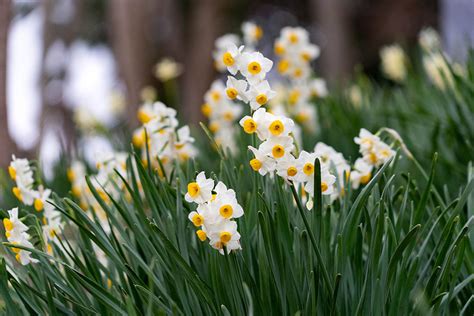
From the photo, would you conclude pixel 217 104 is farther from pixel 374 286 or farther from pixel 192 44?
pixel 192 44

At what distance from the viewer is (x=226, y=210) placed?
1385 mm

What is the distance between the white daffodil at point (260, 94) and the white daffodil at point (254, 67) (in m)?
0.01

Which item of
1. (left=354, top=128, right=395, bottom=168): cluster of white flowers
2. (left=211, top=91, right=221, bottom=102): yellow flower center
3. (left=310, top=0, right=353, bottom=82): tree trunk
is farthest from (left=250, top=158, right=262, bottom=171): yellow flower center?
(left=310, top=0, right=353, bottom=82): tree trunk

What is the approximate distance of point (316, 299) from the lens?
1463 millimetres

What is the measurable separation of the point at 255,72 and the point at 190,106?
26.8ft

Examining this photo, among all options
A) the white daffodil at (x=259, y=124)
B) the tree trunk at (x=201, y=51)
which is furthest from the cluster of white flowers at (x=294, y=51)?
the tree trunk at (x=201, y=51)

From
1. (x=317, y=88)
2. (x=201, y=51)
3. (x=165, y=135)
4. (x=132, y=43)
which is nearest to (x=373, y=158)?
(x=165, y=135)

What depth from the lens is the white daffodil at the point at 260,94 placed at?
1.53 meters

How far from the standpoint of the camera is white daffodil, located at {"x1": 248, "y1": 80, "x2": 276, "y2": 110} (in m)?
1.53

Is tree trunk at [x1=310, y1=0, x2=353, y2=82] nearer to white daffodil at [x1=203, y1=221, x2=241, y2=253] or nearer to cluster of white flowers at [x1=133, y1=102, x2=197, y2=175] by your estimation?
cluster of white flowers at [x1=133, y1=102, x2=197, y2=175]

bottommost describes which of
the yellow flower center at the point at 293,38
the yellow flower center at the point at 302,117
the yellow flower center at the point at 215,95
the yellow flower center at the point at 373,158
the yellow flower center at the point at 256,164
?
the yellow flower center at the point at 373,158

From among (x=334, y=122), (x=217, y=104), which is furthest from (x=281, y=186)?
(x=334, y=122)

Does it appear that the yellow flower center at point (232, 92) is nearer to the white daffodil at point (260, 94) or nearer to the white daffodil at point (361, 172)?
the white daffodil at point (260, 94)

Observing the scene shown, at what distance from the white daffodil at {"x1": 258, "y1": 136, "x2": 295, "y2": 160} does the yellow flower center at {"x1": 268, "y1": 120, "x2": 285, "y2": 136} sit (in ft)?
0.05
